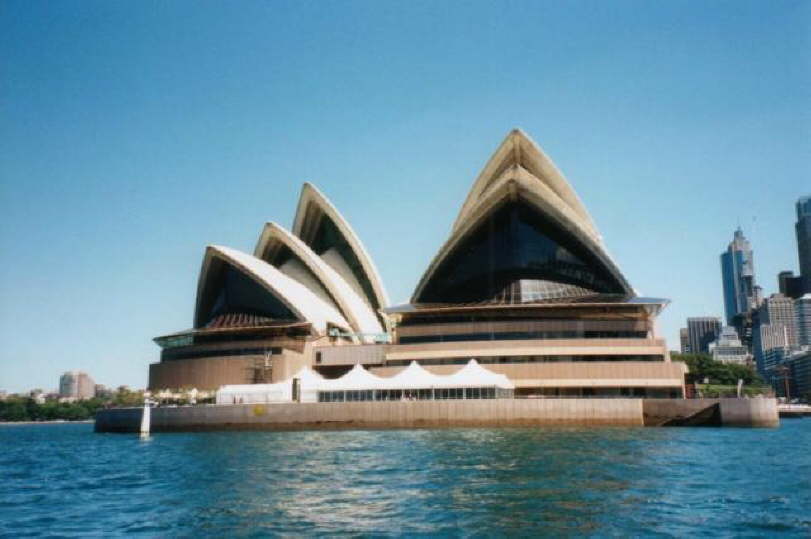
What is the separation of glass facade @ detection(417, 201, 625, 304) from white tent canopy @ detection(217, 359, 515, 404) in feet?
36.7

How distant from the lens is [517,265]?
7025 cm

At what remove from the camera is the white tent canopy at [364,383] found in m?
56.1

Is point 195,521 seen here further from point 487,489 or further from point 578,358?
point 578,358

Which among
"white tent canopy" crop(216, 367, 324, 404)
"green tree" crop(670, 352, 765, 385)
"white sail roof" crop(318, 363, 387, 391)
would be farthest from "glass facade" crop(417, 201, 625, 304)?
"green tree" crop(670, 352, 765, 385)

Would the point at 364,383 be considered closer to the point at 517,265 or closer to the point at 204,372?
the point at 204,372

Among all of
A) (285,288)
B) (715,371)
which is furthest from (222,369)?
(715,371)

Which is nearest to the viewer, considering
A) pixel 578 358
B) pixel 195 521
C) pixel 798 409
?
pixel 195 521

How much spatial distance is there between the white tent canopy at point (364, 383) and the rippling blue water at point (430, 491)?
61.9ft

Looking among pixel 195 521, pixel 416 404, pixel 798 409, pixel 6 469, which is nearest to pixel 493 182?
pixel 416 404

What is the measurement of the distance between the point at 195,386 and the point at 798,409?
343 feet

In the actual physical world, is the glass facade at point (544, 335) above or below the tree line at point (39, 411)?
above

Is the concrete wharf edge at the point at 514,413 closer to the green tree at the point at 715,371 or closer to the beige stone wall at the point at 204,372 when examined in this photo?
the beige stone wall at the point at 204,372

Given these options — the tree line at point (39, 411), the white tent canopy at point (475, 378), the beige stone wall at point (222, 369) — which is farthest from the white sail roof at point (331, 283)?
the tree line at point (39, 411)

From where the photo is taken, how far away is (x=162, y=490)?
933 inches
